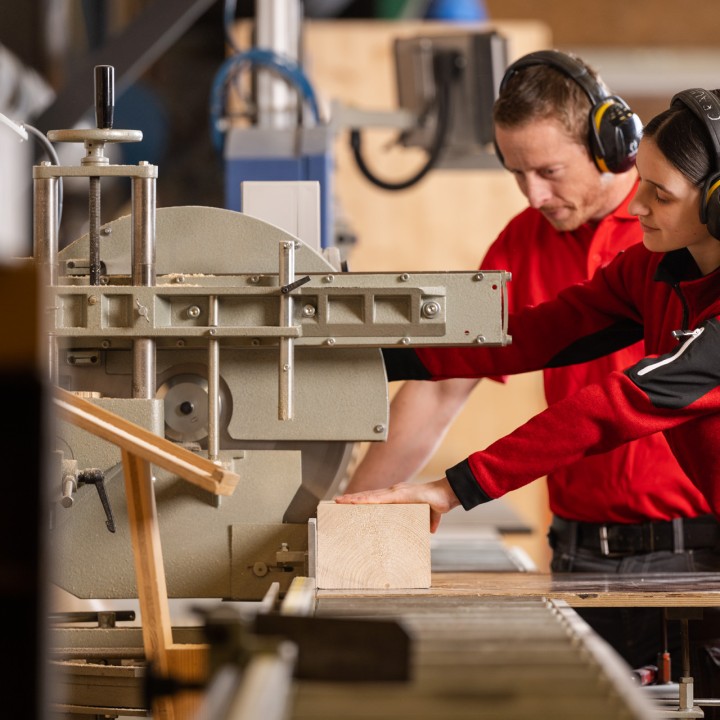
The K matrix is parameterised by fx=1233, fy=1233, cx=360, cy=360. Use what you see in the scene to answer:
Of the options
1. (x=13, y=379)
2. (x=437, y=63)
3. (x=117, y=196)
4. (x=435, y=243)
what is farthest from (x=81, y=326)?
(x=117, y=196)

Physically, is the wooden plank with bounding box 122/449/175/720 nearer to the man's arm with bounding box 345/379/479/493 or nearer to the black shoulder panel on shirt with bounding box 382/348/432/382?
the black shoulder panel on shirt with bounding box 382/348/432/382

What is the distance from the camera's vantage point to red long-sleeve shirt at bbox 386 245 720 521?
1760mm

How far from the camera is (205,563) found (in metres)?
1.90

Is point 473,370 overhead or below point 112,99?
below

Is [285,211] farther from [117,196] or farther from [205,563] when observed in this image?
[117,196]

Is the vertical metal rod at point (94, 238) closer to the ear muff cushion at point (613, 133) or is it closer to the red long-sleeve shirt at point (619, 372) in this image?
the red long-sleeve shirt at point (619, 372)

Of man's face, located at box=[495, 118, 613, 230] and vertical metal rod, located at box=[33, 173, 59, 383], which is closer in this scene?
vertical metal rod, located at box=[33, 173, 59, 383]

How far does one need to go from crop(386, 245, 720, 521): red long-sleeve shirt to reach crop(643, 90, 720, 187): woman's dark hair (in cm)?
17

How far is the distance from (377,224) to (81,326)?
3730mm

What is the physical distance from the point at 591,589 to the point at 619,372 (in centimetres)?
32

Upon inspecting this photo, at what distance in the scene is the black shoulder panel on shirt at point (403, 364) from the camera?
2064 mm

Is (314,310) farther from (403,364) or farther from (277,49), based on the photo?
(277,49)

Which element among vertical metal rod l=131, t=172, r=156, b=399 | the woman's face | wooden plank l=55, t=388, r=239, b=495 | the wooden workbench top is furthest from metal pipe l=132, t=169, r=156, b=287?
the woman's face

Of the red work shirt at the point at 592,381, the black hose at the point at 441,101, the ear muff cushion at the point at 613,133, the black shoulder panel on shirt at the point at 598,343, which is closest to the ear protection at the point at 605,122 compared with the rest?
the ear muff cushion at the point at 613,133
